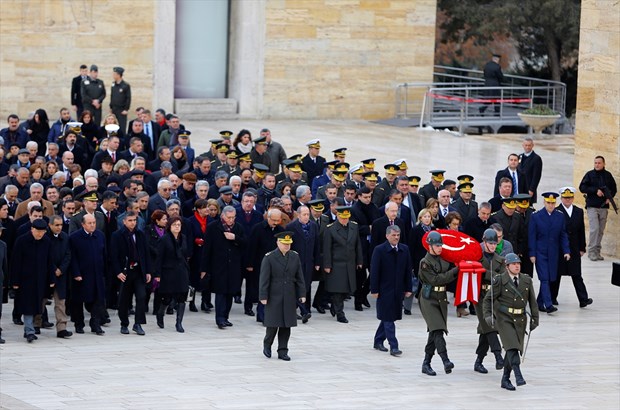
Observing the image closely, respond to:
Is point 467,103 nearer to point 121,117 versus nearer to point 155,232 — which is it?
point 121,117

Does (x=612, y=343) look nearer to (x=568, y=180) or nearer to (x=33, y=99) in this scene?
(x=568, y=180)

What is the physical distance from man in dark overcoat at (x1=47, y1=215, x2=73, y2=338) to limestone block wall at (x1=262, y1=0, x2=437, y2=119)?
696 inches

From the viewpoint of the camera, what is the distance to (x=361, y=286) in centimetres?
1981

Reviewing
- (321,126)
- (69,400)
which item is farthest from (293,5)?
(69,400)

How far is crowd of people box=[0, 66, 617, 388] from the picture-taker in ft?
56.5

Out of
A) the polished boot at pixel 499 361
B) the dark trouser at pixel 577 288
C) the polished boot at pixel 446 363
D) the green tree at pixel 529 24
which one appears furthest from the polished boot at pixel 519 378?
the green tree at pixel 529 24

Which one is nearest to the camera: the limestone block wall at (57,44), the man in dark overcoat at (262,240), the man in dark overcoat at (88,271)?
the man in dark overcoat at (88,271)

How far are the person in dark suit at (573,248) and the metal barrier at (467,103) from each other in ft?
45.6

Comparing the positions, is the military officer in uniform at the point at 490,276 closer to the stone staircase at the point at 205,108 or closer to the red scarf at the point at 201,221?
the red scarf at the point at 201,221

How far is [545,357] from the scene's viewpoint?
17656 mm

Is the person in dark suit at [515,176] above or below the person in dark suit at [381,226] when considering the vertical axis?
above

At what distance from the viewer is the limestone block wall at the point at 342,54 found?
35094mm

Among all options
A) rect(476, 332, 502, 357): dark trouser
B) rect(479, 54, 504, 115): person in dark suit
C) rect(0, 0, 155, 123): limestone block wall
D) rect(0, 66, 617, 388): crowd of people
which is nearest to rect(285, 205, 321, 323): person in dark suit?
rect(0, 66, 617, 388): crowd of people

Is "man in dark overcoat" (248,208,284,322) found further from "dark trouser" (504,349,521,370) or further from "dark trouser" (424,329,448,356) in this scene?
"dark trouser" (504,349,521,370)
